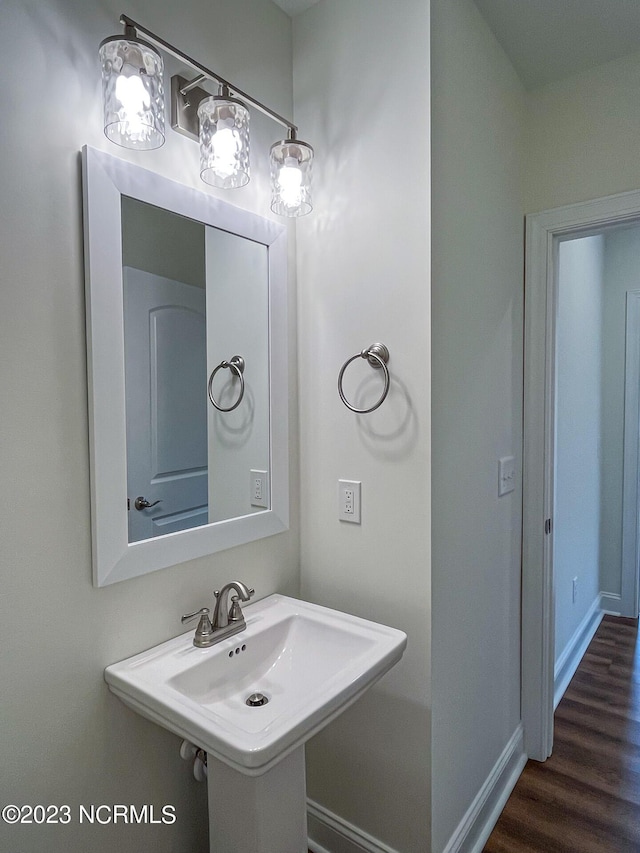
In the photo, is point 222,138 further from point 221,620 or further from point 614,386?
point 614,386

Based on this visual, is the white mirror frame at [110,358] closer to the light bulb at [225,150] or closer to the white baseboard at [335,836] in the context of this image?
the light bulb at [225,150]

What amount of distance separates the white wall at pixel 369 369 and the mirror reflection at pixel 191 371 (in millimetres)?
188

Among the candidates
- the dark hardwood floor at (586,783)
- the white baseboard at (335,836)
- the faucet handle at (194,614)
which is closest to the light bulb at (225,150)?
the faucet handle at (194,614)

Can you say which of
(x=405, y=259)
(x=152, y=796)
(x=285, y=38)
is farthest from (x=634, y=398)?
(x=152, y=796)

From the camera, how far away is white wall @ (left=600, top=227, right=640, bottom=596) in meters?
3.23

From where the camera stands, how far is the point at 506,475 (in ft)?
6.09

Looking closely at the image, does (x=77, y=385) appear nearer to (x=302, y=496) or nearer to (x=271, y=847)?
(x=302, y=496)

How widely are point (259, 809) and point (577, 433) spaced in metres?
2.40

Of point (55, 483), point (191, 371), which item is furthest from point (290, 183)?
point (55, 483)

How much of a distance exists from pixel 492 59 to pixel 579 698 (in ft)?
8.81

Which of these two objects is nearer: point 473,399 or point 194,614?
point 194,614

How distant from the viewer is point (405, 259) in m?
1.40

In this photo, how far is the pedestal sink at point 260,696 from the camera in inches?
38.1

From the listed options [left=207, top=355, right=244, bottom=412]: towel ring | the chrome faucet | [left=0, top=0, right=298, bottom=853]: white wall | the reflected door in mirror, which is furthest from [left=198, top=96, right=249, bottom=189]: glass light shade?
the chrome faucet
